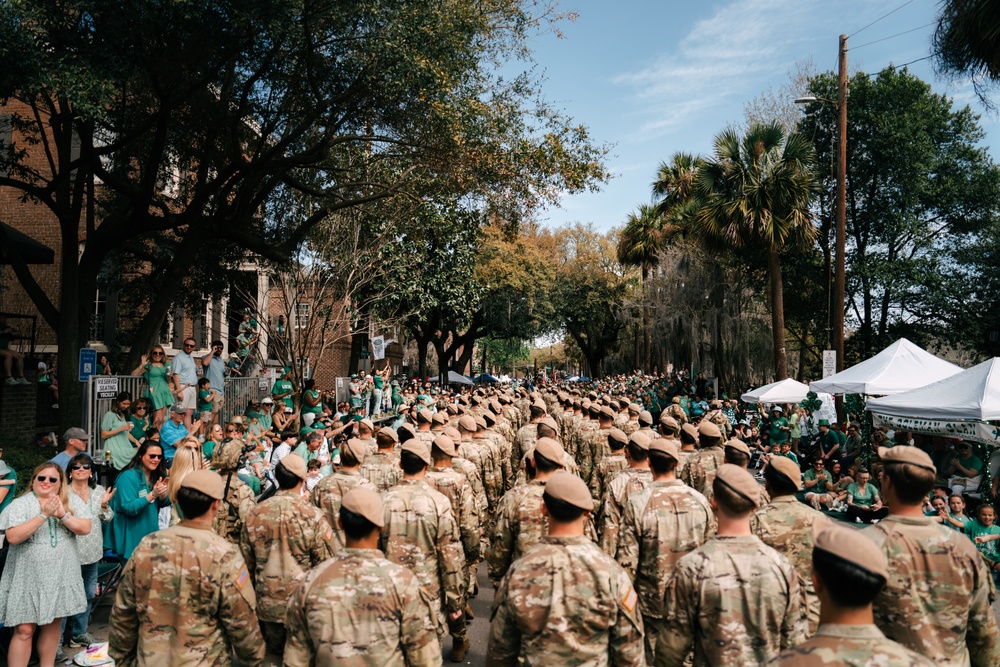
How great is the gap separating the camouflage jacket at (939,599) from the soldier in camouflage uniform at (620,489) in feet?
6.00

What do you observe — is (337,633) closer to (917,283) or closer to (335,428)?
(335,428)

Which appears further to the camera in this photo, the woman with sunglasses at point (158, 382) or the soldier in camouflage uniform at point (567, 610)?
the woman with sunglasses at point (158, 382)

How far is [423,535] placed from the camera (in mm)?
5656

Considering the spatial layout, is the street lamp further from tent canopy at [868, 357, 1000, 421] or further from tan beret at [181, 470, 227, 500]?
tan beret at [181, 470, 227, 500]

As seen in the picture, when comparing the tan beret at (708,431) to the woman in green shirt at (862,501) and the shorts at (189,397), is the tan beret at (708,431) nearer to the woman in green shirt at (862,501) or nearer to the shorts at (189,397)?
the woman in green shirt at (862,501)

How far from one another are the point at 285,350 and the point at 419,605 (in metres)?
18.0

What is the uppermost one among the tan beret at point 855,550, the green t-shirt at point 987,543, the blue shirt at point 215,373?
the blue shirt at point 215,373

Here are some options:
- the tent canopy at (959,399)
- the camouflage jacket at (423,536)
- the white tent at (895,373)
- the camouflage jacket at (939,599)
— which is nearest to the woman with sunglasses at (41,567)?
the camouflage jacket at (423,536)

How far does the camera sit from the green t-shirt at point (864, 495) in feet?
38.3

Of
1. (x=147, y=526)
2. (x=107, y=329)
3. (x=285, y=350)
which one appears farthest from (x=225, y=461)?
(x=107, y=329)

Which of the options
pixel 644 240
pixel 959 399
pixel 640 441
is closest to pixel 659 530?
pixel 640 441

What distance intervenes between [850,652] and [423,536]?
3643 millimetres

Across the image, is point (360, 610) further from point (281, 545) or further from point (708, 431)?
point (708, 431)

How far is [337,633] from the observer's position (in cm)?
353
